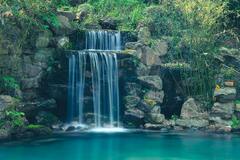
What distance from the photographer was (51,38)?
2048 cm

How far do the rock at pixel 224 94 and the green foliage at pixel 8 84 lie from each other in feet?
29.0

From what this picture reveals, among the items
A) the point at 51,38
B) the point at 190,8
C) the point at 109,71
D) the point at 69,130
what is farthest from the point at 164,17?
the point at 69,130

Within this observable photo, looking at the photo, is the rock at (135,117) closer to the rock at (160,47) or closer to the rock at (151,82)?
the rock at (151,82)

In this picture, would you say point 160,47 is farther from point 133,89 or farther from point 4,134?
point 4,134

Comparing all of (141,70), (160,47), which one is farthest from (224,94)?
(141,70)

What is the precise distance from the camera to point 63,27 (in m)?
21.0

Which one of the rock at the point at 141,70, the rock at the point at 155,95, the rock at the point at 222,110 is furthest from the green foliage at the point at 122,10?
the rock at the point at 222,110

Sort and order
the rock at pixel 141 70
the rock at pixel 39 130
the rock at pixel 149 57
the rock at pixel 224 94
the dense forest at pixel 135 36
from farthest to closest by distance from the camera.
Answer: the rock at pixel 149 57, the rock at pixel 141 70, the rock at pixel 224 94, the dense forest at pixel 135 36, the rock at pixel 39 130

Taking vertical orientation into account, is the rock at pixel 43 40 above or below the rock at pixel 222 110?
above

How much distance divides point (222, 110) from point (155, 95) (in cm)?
305

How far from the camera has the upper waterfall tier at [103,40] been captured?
22.2 metres

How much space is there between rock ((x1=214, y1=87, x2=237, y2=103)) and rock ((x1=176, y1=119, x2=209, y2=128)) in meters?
1.20

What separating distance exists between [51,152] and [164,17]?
33.9 ft

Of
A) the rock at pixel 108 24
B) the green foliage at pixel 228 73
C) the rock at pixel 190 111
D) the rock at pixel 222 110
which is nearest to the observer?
the rock at pixel 222 110
